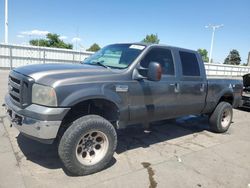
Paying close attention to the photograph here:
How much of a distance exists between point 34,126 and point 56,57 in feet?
54.3

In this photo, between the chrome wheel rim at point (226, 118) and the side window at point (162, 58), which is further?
the chrome wheel rim at point (226, 118)

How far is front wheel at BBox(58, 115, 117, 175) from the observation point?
3.47 meters

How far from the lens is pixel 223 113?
21.3ft

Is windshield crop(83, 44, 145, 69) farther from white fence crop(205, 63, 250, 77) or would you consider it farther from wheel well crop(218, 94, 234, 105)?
white fence crop(205, 63, 250, 77)

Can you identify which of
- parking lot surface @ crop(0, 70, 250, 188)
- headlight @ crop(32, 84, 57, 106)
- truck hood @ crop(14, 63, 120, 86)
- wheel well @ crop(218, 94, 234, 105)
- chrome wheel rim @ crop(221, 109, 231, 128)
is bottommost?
parking lot surface @ crop(0, 70, 250, 188)

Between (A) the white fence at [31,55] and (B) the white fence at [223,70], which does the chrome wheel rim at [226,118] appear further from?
(B) the white fence at [223,70]

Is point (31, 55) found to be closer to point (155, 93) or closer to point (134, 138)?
point (134, 138)

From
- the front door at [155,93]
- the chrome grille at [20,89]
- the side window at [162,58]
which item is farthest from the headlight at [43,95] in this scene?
the side window at [162,58]

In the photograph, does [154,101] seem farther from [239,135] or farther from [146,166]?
[239,135]

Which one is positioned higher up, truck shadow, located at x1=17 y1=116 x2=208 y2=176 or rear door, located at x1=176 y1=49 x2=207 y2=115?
rear door, located at x1=176 y1=49 x2=207 y2=115

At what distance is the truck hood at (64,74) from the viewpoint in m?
3.39

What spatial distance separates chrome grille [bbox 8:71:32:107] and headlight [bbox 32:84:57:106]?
10 cm

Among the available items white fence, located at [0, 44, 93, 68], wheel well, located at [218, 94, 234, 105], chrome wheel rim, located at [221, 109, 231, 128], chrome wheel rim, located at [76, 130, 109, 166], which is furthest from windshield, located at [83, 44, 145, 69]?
white fence, located at [0, 44, 93, 68]

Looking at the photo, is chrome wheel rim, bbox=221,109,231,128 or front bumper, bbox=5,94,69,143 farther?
chrome wheel rim, bbox=221,109,231,128
